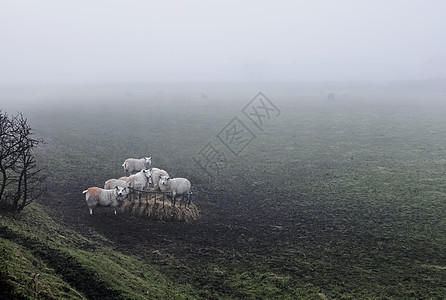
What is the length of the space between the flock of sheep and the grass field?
2.04ft

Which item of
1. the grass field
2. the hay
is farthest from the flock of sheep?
the grass field

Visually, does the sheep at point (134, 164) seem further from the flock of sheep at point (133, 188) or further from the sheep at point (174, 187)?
the sheep at point (174, 187)

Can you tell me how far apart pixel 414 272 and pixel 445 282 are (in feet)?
2.41

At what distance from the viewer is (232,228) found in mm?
12453

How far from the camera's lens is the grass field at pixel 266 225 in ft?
28.7

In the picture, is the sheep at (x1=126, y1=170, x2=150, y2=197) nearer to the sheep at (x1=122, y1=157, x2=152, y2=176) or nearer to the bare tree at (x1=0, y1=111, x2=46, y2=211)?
the sheep at (x1=122, y1=157, x2=152, y2=176)

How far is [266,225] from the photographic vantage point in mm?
12828

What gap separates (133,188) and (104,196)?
1.23m

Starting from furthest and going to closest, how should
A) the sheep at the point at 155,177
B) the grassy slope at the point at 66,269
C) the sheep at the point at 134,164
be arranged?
the sheep at the point at 134,164 → the sheep at the point at 155,177 → the grassy slope at the point at 66,269

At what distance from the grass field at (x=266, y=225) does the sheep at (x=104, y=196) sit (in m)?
0.51

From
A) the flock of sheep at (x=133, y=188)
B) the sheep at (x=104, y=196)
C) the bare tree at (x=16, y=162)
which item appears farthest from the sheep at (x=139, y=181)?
the bare tree at (x=16, y=162)

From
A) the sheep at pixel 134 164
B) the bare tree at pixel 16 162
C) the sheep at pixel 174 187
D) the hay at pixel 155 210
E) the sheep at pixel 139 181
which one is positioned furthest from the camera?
the sheep at pixel 134 164

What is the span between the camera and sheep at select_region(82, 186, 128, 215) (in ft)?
40.9

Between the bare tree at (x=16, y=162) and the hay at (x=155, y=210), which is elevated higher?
the bare tree at (x=16, y=162)
